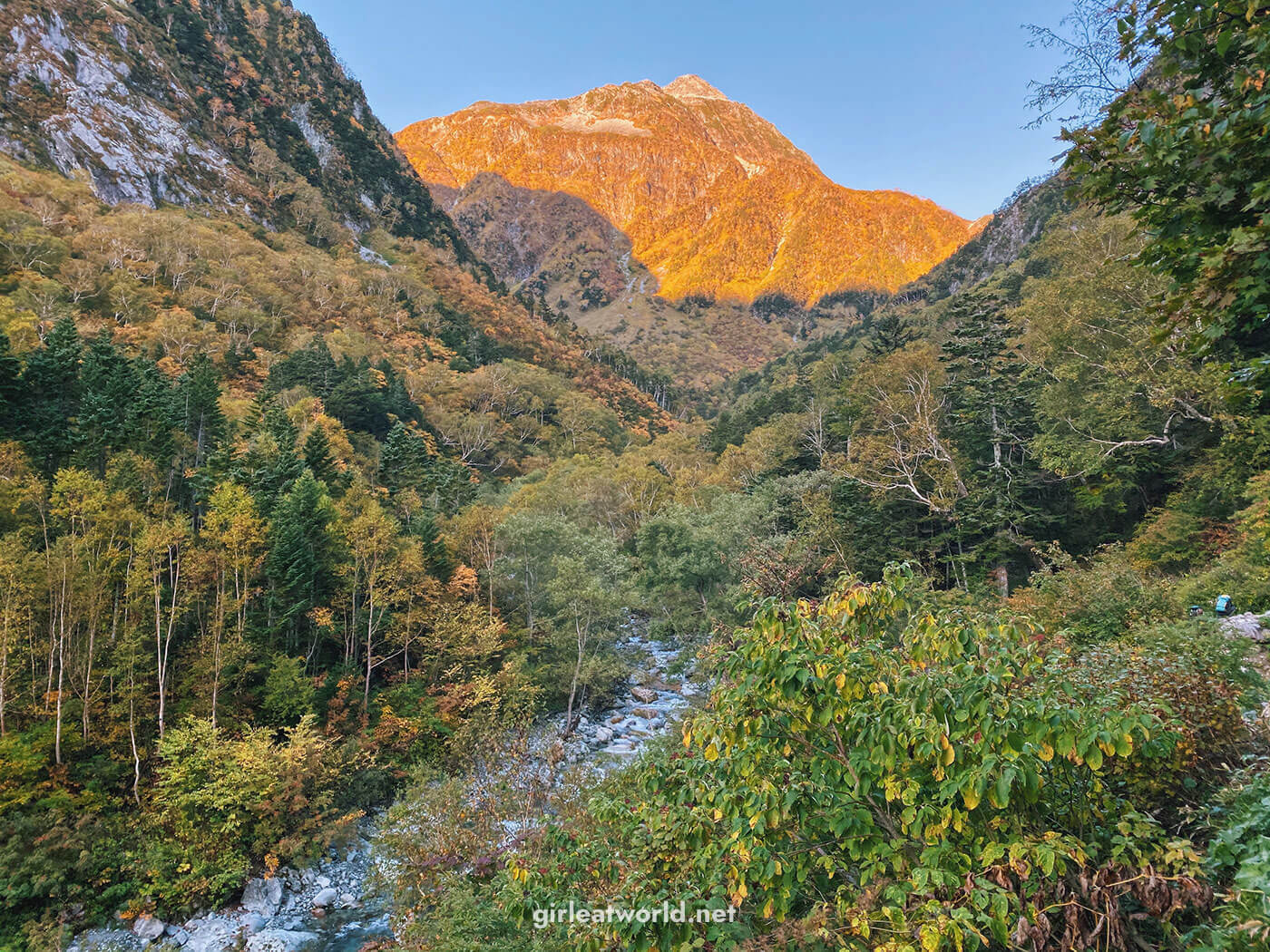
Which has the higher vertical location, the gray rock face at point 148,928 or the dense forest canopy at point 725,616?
the dense forest canopy at point 725,616

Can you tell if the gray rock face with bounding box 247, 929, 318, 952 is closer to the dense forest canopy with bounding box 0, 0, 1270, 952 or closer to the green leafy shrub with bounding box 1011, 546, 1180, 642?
the dense forest canopy with bounding box 0, 0, 1270, 952

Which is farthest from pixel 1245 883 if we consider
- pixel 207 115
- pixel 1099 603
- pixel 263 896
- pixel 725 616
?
pixel 207 115

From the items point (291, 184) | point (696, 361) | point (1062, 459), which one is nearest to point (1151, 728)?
point (1062, 459)

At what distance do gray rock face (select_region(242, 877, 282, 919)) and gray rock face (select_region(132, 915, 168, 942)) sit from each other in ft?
6.03

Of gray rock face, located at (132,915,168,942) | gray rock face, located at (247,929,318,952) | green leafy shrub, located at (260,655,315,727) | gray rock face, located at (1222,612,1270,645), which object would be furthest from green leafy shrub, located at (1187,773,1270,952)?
green leafy shrub, located at (260,655,315,727)

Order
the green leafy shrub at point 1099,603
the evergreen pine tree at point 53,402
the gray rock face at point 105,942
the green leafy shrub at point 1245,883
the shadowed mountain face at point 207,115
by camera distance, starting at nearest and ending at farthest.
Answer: the green leafy shrub at point 1245,883
the green leafy shrub at point 1099,603
the gray rock face at point 105,942
the evergreen pine tree at point 53,402
the shadowed mountain face at point 207,115

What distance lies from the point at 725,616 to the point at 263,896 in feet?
66.1

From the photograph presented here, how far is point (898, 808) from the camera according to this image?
4.42m

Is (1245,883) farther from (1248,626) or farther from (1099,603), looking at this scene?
(1099,603)

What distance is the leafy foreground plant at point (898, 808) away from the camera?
3.08m

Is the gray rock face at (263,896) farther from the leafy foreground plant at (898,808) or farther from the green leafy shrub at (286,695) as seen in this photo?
the leafy foreground plant at (898,808)

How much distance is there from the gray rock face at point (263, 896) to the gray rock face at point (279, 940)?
0.83m

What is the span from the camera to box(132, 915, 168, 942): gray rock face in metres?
14.7

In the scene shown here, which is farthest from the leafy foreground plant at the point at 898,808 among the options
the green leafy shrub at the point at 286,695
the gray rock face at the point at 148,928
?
the green leafy shrub at the point at 286,695
